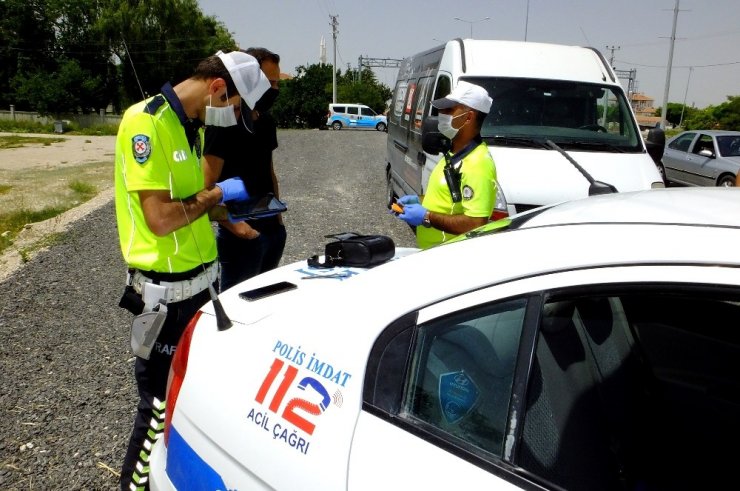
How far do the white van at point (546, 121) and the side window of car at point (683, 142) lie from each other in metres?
8.56

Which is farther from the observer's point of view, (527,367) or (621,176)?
(621,176)

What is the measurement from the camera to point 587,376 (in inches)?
57.9

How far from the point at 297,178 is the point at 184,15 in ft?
150

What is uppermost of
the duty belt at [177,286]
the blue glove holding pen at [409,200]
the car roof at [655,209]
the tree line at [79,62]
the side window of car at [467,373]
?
the tree line at [79,62]

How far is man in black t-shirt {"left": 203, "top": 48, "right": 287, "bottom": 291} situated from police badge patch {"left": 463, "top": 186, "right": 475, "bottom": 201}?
112cm

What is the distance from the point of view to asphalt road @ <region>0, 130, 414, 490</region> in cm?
301

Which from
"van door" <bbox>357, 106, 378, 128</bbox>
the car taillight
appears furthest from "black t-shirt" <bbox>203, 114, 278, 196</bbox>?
"van door" <bbox>357, 106, 378, 128</bbox>

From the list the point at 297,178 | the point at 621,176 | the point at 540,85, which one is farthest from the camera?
the point at 297,178

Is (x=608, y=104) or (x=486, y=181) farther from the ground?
(x=608, y=104)

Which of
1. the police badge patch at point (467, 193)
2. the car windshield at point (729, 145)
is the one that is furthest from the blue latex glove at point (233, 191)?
the car windshield at point (729, 145)

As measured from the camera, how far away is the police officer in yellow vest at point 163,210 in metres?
2.21

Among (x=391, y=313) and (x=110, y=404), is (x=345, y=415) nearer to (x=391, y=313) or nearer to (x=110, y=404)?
(x=391, y=313)

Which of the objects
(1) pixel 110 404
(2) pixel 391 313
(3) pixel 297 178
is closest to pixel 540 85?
(1) pixel 110 404

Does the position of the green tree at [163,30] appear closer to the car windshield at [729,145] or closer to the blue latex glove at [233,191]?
the car windshield at [729,145]
